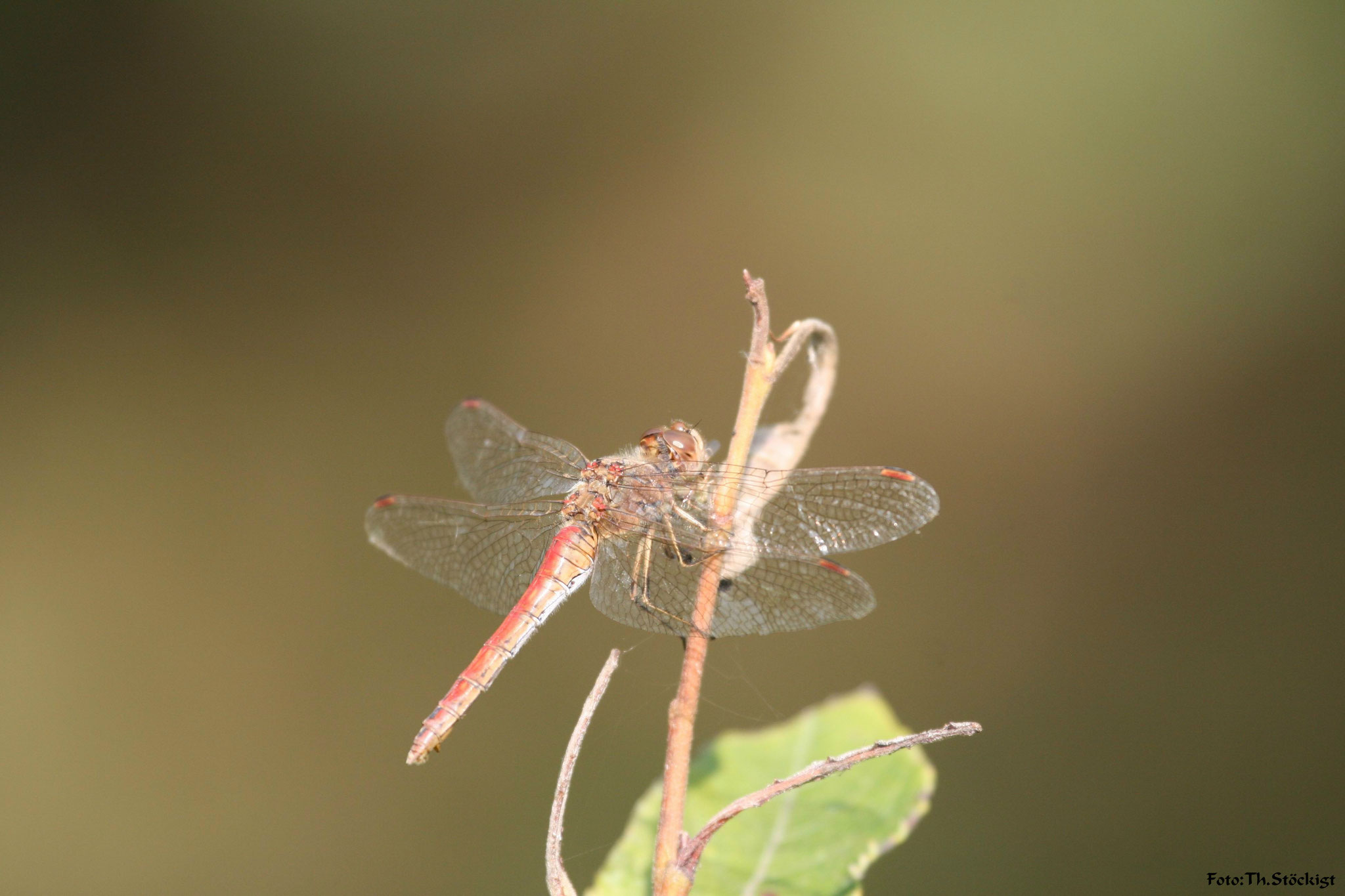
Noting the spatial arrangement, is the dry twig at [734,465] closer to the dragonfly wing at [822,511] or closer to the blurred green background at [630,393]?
the dragonfly wing at [822,511]

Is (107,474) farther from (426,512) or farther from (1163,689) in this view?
(1163,689)

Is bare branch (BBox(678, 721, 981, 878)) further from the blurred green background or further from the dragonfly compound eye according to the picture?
the blurred green background

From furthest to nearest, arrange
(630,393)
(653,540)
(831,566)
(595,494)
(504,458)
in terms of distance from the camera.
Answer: (630,393), (504,458), (595,494), (653,540), (831,566)

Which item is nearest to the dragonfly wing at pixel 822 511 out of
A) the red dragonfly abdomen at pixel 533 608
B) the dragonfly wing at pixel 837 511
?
the dragonfly wing at pixel 837 511

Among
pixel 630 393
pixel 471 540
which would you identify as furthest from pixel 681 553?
pixel 630 393

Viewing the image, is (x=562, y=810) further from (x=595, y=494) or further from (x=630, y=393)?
(x=630, y=393)

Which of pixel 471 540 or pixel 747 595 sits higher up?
pixel 471 540

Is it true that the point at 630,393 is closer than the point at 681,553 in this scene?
No

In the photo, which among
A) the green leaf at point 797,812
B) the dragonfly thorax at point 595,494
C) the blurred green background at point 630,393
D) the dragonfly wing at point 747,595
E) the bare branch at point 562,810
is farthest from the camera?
the blurred green background at point 630,393

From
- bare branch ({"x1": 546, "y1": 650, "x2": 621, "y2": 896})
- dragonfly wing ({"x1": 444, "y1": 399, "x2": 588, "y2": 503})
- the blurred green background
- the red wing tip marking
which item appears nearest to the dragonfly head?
dragonfly wing ({"x1": 444, "y1": 399, "x2": 588, "y2": 503})
